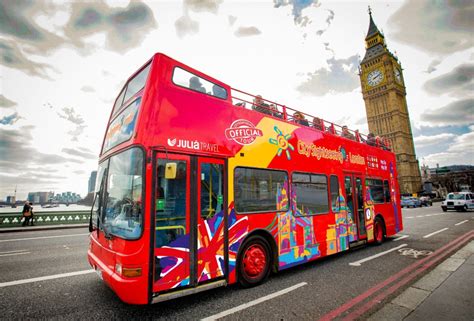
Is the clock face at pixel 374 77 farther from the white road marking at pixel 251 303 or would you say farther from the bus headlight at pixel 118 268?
the bus headlight at pixel 118 268

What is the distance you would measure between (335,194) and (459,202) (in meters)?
24.7

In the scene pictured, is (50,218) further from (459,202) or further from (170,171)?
(459,202)

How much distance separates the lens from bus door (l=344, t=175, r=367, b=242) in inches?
283

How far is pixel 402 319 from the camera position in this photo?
3.21m

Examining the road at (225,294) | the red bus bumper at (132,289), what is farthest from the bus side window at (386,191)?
the red bus bumper at (132,289)

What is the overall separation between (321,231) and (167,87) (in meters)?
5.10

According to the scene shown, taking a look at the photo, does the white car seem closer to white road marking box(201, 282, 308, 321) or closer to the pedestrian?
white road marking box(201, 282, 308, 321)

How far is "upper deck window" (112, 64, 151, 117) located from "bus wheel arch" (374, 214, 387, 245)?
8.89 metres

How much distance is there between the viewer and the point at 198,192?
12.8 ft

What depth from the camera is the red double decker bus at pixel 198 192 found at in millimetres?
3365

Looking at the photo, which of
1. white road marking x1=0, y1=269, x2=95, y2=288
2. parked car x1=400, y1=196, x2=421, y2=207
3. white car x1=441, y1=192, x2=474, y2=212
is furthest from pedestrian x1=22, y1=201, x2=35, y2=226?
parked car x1=400, y1=196, x2=421, y2=207

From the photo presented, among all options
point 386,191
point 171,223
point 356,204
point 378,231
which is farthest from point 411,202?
point 171,223

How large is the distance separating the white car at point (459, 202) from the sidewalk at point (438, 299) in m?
23.4

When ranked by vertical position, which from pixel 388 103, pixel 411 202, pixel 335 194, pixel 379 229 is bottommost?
pixel 411 202
